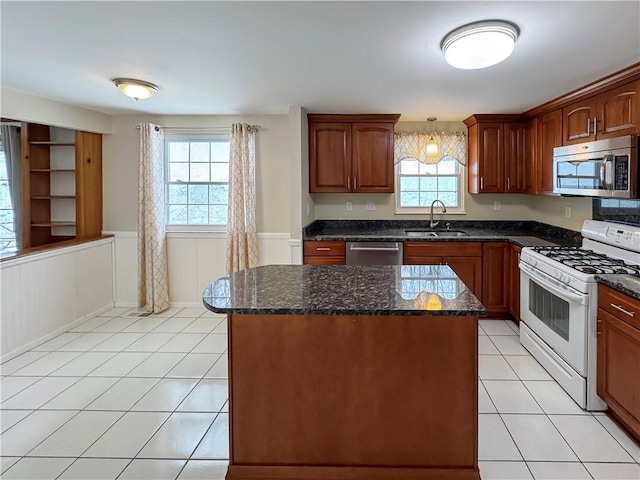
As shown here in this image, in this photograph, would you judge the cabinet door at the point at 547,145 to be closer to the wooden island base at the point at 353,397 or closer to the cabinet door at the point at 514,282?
the cabinet door at the point at 514,282

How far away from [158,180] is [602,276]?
425 centimetres

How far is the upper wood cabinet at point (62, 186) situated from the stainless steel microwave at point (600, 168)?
476 cm

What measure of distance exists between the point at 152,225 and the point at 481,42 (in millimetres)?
3826

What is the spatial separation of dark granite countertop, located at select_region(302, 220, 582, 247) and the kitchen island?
2.43 meters

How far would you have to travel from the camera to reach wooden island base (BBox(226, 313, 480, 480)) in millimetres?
1959

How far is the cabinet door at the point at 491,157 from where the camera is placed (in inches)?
185

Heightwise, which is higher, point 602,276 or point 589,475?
point 602,276

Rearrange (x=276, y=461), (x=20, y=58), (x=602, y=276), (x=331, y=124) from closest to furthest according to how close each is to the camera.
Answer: (x=276, y=461) → (x=602, y=276) → (x=20, y=58) → (x=331, y=124)

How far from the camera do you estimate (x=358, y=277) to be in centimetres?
251

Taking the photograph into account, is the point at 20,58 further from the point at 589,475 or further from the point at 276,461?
the point at 589,475

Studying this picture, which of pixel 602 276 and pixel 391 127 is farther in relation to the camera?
pixel 391 127

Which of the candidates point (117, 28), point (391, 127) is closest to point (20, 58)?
point (117, 28)

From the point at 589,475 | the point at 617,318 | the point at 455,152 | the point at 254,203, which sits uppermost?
the point at 455,152

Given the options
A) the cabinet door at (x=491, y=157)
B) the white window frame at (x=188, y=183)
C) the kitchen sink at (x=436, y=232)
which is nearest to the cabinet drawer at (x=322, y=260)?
the kitchen sink at (x=436, y=232)
